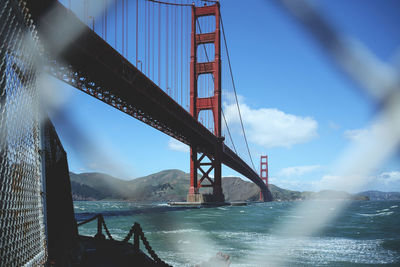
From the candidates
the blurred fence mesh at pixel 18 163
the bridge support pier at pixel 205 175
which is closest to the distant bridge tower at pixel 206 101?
the bridge support pier at pixel 205 175

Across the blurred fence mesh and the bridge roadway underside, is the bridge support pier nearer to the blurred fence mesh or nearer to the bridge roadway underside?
the bridge roadway underside

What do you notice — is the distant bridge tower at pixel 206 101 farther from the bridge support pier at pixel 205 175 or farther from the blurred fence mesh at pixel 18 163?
the blurred fence mesh at pixel 18 163

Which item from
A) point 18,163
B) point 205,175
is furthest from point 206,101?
point 18,163

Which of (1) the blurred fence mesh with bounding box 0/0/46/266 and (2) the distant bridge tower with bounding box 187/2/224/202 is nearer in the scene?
(1) the blurred fence mesh with bounding box 0/0/46/266

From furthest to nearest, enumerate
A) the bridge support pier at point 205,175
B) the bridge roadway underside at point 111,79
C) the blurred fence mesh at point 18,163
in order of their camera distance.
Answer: the bridge support pier at point 205,175, the bridge roadway underside at point 111,79, the blurred fence mesh at point 18,163

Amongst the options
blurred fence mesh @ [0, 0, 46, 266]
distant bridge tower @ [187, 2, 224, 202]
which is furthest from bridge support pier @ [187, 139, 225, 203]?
blurred fence mesh @ [0, 0, 46, 266]

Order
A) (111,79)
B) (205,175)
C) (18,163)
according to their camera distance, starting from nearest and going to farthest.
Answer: (18,163)
(111,79)
(205,175)

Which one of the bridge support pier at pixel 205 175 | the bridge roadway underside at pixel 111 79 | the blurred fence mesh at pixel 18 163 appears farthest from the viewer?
the bridge support pier at pixel 205 175

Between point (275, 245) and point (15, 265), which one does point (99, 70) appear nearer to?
point (275, 245)

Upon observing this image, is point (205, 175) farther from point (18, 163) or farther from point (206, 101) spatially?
point (18, 163)
